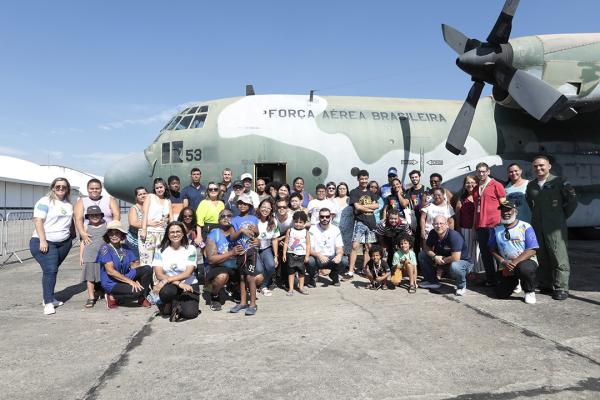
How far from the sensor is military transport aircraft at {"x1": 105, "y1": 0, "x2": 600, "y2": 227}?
1016 centimetres

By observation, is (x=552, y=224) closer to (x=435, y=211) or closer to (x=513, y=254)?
(x=513, y=254)

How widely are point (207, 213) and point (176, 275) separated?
1.75m

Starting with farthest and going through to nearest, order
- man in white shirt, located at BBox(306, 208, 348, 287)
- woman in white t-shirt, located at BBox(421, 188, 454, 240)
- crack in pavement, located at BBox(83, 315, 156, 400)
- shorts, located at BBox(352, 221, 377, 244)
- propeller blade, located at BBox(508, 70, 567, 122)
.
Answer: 1. propeller blade, located at BBox(508, 70, 567, 122)
2. shorts, located at BBox(352, 221, 377, 244)
3. woman in white t-shirt, located at BBox(421, 188, 454, 240)
4. man in white shirt, located at BBox(306, 208, 348, 287)
5. crack in pavement, located at BBox(83, 315, 156, 400)

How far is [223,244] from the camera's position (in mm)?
5590

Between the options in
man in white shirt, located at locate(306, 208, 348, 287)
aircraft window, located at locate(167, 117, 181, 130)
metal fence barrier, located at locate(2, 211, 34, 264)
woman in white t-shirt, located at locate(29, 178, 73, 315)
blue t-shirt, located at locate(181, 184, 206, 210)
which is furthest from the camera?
metal fence barrier, located at locate(2, 211, 34, 264)

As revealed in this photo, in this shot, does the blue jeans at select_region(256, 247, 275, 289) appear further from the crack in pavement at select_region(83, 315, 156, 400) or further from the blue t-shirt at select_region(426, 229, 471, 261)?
the blue t-shirt at select_region(426, 229, 471, 261)

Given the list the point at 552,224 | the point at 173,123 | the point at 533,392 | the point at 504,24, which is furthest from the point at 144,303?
the point at 504,24

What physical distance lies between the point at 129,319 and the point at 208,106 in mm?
7187

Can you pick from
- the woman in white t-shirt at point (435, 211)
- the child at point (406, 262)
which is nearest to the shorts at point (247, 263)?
the child at point (406, 262)

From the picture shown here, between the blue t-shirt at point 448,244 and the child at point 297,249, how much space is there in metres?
2.05

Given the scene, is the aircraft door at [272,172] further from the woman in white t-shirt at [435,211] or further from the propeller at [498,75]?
the woman in white t-shirt at [435,211]

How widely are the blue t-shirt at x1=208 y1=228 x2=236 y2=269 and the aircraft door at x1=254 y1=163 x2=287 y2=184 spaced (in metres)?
4.86

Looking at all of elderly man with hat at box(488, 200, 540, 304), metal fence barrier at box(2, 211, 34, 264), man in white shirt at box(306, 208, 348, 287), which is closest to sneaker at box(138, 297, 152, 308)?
man in white shirt at box(306, 208, 348, 287)

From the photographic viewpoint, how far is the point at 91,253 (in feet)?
19.1
